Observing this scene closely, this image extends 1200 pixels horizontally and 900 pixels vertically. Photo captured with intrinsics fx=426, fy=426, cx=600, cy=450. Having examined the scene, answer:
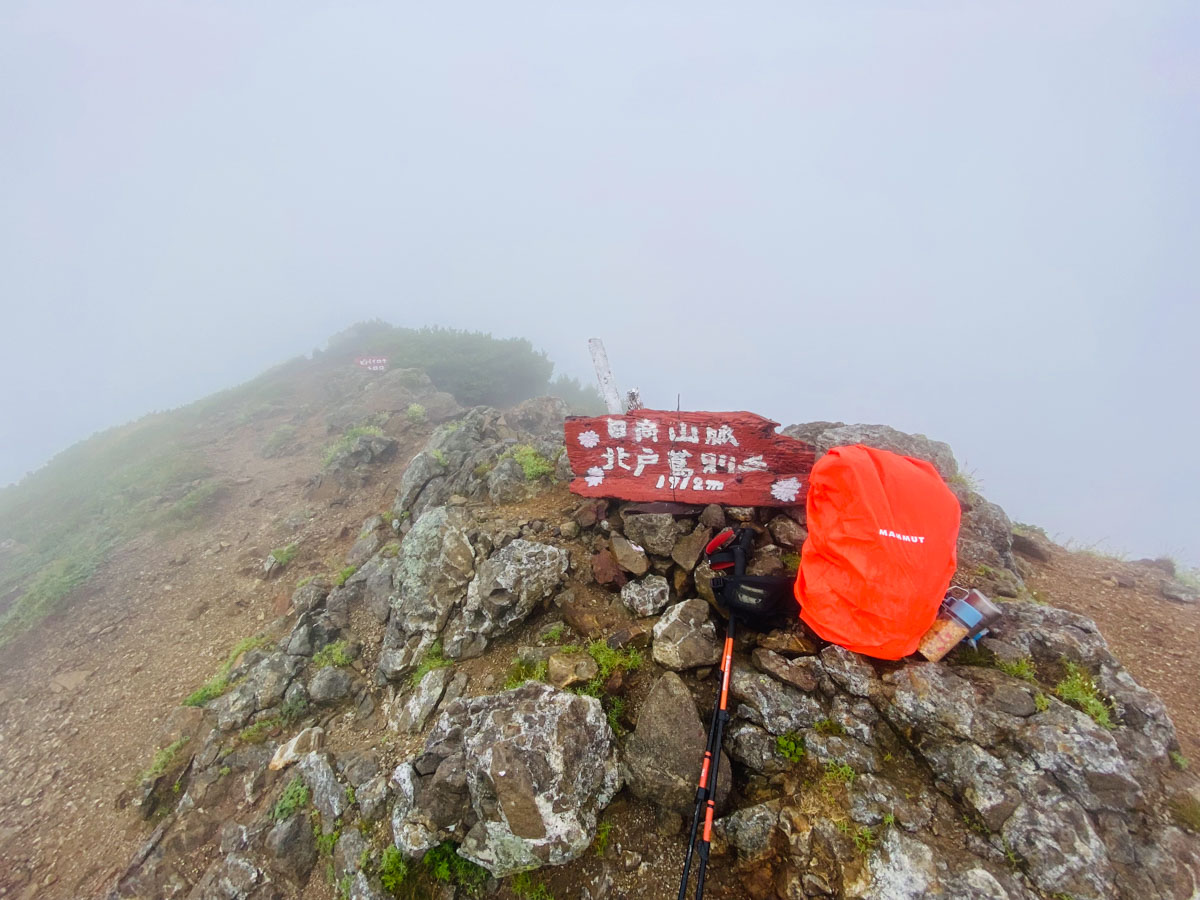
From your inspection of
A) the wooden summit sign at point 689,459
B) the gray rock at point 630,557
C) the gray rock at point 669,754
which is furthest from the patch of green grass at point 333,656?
the gray rock at point 669,754

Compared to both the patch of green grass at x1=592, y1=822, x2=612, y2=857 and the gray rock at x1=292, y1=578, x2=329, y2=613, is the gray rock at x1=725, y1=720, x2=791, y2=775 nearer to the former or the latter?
the patch of green grass at x1=592, y1=822, x2=612, y2=857

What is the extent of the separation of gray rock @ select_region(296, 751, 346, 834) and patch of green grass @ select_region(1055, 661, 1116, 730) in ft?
27.0

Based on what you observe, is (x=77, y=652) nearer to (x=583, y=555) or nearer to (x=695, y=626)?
(x=583, y=555)

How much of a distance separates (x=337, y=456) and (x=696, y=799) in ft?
49.6

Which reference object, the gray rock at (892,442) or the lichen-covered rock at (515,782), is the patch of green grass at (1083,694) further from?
the lichen-covered rock at (515,782)

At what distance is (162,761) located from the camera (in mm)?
6992

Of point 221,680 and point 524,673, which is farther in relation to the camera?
point 221,680

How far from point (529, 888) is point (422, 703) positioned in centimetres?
259

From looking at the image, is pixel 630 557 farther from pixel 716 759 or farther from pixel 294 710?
pixel 294 710

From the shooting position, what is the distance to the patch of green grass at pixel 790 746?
4.41 m

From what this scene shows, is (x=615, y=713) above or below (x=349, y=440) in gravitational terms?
below

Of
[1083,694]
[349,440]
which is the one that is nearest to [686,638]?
[1083,694]

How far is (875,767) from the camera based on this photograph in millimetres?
4180

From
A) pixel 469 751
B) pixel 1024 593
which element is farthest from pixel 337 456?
pixel 1024 593
